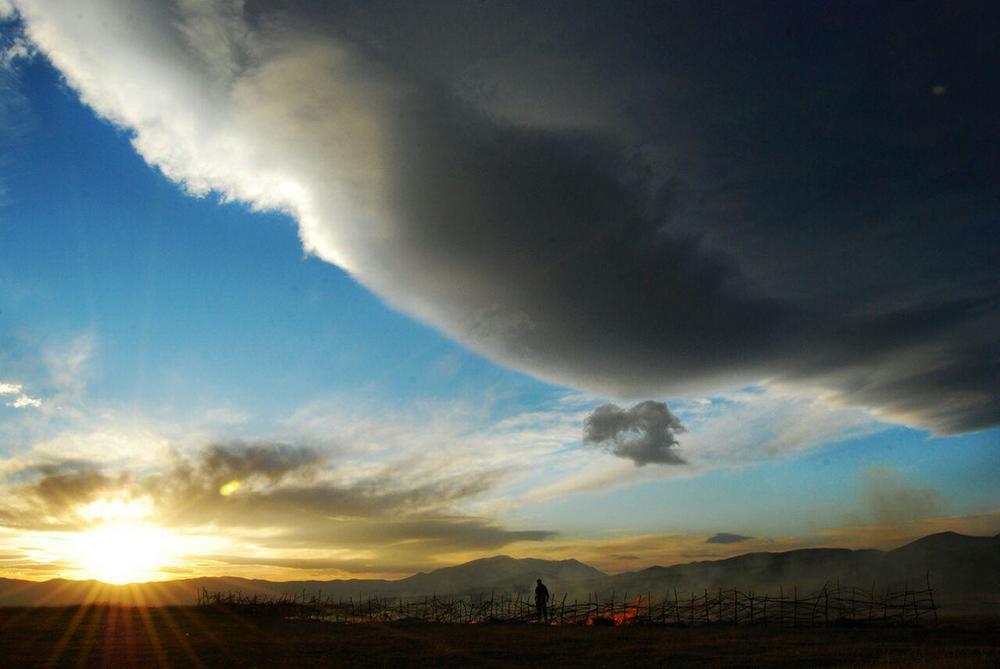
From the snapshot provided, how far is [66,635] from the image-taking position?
2964 cm

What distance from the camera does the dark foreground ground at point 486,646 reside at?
19609 millimetres

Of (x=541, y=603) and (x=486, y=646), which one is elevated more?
(x=541, y=603)

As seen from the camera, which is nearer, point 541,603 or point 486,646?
point 486,646

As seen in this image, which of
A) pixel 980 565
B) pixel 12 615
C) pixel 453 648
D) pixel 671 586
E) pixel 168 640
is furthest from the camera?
pixel 671 586

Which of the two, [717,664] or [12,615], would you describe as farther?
[12,615]

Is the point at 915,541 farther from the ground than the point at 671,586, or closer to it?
farther from the ground

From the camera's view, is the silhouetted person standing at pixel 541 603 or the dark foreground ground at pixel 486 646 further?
the silhouetted person standing at pixel 541 603

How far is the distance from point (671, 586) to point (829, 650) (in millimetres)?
172974

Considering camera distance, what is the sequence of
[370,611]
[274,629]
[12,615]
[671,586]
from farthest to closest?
[671,586], [370,611], [12,615], [274,629]

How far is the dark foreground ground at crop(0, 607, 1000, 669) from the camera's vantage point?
64.3 ft

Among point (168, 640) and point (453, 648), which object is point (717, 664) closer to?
point (453, 648)

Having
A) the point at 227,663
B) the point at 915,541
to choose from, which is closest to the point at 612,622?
the point at 227,663

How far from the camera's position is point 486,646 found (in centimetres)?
2447

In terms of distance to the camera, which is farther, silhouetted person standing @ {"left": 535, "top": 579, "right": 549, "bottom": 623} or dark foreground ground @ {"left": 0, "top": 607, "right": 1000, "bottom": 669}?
silhouetted person standing @ {"left": 535, "top": 579, "right": 549, "bottom": 623}
